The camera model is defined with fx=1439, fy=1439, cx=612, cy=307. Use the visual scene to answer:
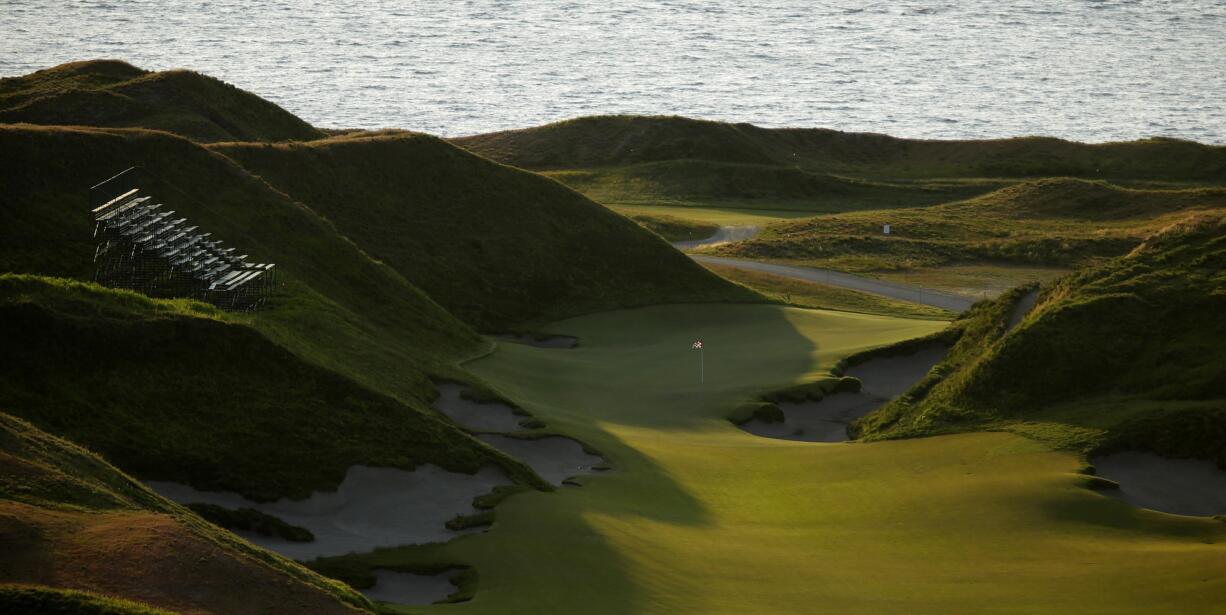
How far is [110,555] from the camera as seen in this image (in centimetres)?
2098

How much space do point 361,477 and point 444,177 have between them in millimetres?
42594

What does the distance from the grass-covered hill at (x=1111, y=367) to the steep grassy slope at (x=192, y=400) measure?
14.9 meters

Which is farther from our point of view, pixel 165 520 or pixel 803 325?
pixel 803 325

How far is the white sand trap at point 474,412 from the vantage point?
42375mm

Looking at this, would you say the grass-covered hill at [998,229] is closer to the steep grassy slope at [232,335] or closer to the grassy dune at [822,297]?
the grassy dune at [822,297]

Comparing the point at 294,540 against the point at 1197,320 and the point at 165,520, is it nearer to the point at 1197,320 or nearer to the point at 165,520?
the point at 165,520

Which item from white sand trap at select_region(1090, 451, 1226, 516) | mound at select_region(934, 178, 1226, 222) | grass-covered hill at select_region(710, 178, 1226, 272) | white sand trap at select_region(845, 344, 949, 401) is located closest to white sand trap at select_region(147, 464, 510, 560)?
white sand trap at select_region(1090, 451, 1226, 516)

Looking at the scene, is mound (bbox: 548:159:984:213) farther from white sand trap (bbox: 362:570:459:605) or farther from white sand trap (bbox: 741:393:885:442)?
white sand trap (bbox: 362:570:459:605)

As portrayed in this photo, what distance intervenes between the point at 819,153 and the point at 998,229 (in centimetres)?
4624

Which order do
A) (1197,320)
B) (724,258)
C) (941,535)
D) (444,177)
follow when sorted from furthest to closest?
1. (724,258)
2. (444,177)
3. (1197,320)
4. (941,535)

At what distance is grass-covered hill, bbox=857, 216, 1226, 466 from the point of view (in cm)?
3862

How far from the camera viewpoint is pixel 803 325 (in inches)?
2564

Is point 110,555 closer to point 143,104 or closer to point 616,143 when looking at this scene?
point 143,104

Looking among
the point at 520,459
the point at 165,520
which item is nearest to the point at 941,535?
the point at 520,459
